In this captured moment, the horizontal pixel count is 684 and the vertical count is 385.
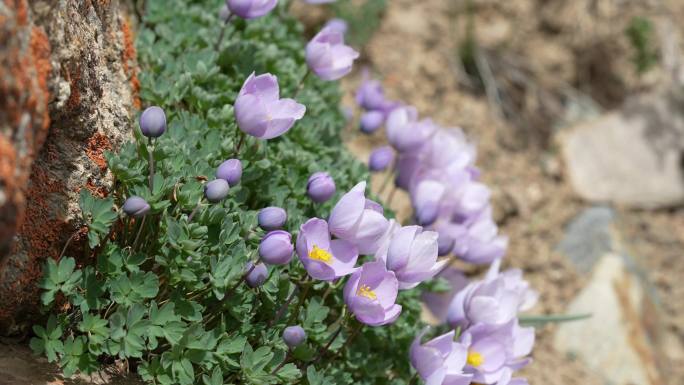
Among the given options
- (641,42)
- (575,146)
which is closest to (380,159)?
(575,146)

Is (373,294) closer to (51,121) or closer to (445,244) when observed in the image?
(445,244)

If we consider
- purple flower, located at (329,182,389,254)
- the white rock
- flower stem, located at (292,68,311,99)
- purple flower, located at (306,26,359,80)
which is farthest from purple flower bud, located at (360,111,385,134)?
the white rock

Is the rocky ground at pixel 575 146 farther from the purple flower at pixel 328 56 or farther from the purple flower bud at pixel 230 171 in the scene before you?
the purple flower bud at pixel 230 171

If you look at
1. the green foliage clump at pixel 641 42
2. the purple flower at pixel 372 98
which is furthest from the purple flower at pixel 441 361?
the green foliage clump at pixel 641 42

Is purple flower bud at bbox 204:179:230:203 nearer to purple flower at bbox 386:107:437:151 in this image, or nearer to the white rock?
purple flower at bbox 386:107:437:151

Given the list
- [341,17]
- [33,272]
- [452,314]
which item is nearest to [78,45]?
[33,272]

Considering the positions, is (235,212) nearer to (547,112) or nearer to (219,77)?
(219,77)
